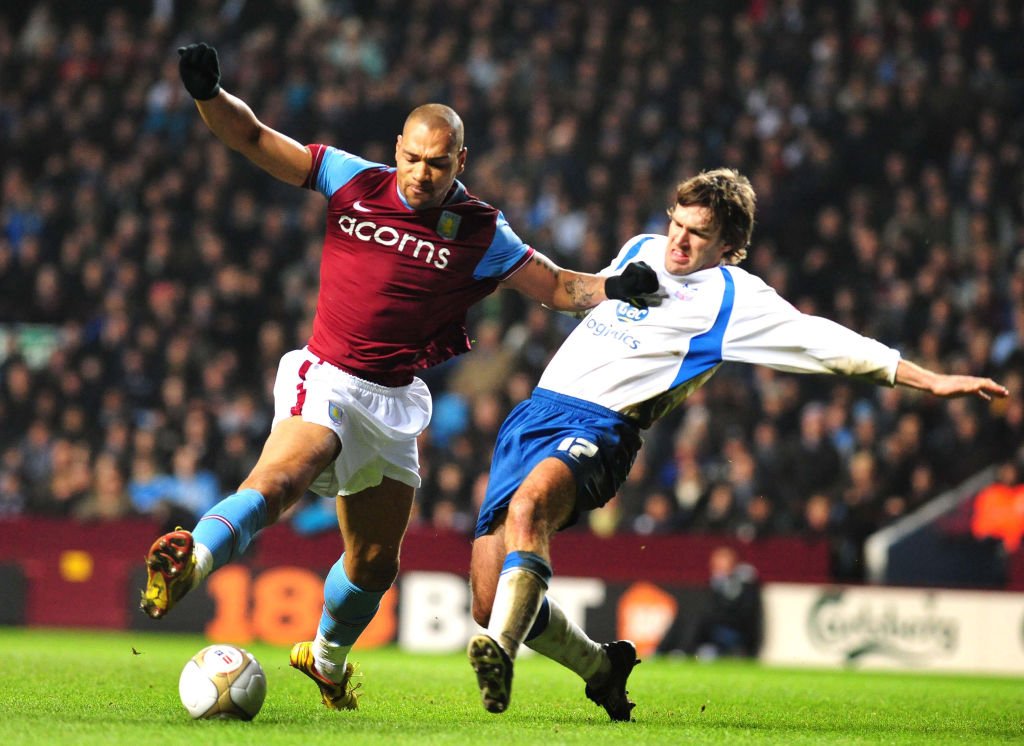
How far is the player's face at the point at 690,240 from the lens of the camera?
575 cm

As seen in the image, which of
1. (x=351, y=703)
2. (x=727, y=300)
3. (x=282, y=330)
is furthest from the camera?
(x=282, y=330)

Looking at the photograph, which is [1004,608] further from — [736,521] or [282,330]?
[282,330]

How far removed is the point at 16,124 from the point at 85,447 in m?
5.46

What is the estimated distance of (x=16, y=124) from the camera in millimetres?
17312

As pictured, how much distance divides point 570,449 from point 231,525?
4.62 feet

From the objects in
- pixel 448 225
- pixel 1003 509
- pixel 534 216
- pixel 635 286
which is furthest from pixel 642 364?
pixel 534 216

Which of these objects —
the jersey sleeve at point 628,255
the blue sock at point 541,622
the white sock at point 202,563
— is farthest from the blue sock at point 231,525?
the jersey sleeve at point 628,255

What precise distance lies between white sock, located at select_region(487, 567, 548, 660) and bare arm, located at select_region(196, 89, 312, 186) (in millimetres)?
1859

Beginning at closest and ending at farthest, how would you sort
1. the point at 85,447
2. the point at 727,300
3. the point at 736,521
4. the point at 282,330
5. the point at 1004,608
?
the point at 727,300 → the point at 1004,608 → the point at 736,521 → the point at 85,447 → the point at 282,330

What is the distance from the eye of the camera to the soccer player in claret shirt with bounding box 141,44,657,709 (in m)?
5.47

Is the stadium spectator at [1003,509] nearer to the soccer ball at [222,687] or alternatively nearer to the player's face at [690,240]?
the player's face at [690,240]

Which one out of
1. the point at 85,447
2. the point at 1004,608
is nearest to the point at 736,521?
the point at 1004,608

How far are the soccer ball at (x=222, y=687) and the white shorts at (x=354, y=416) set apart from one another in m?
0.77

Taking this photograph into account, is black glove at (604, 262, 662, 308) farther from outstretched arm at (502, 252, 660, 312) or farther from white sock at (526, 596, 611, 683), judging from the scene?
white sock at (526, 596, 611, 683)
